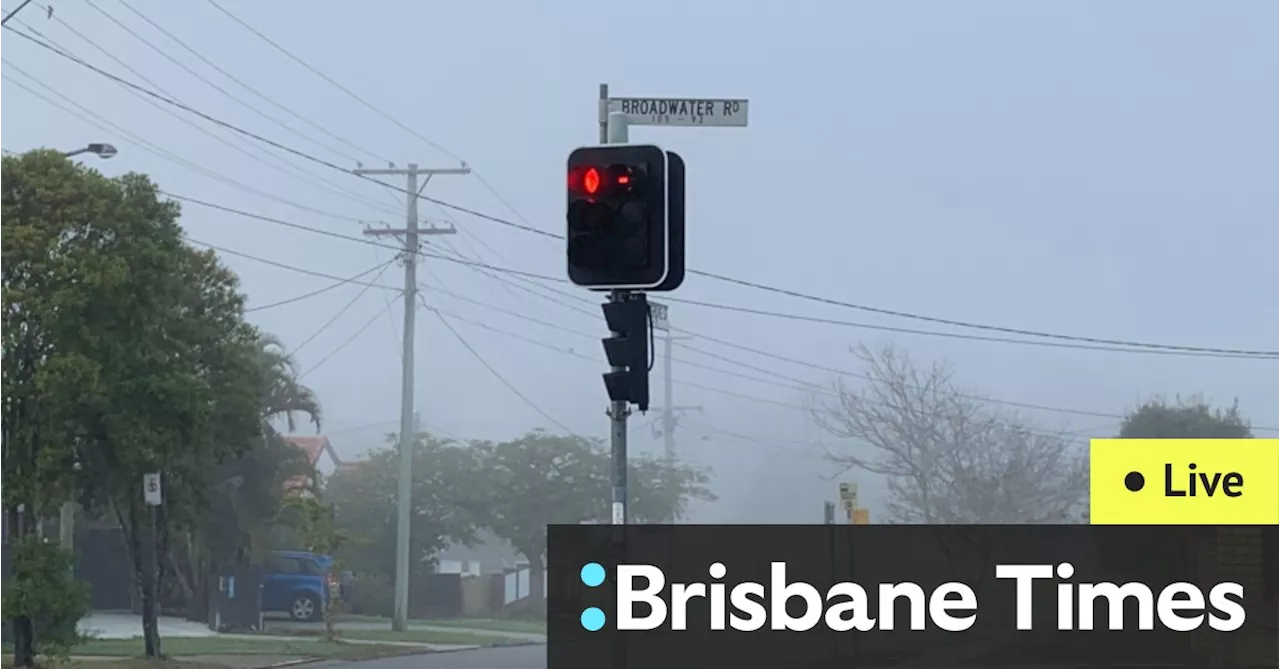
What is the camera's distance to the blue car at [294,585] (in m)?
44.1

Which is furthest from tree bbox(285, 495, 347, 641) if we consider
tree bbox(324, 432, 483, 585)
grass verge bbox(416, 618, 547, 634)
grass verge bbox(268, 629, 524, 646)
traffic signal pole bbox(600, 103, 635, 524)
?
traffic signal pole bbox(600, 103, 635, 524)

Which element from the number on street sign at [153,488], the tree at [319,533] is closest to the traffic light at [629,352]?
the number on street sign at [153,488]

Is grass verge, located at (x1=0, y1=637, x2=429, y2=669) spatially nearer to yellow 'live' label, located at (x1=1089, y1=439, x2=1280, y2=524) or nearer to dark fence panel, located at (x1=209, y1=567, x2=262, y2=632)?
dark fence panel, located at (x1=209, y1=567, x2=262, y2=632)

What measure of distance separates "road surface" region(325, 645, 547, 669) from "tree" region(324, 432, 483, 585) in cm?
1954

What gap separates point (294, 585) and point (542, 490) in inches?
527

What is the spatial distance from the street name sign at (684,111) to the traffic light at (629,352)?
1462 mm

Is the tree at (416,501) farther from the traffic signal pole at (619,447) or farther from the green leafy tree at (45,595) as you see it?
the traffic signal pole at (619,447)

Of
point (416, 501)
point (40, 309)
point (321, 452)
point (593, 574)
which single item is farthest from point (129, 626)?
point (593, 574)

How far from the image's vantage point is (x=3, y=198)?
25281mm

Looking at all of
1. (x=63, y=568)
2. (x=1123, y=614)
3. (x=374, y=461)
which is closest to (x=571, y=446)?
(x=374, y=461)

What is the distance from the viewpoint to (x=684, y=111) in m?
11.6

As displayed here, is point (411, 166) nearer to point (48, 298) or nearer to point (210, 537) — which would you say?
point (210, 537)

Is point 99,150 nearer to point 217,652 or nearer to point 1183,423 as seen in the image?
point 217,652

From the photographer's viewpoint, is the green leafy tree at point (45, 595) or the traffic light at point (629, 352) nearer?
the traffic light at point (629, 352)
